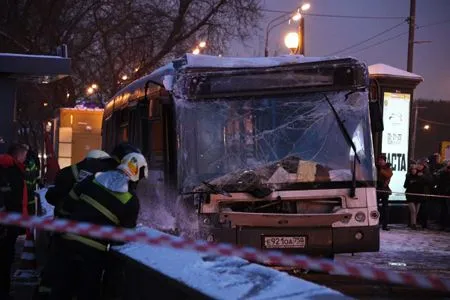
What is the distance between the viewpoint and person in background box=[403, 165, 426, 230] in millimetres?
16906

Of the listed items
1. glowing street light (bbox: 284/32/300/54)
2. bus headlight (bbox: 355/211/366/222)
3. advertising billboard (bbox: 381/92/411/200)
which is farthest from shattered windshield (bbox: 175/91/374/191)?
glowing street light (bbox: 284/32/300/54)

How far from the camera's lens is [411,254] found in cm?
1252

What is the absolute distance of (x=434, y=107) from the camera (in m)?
78.4

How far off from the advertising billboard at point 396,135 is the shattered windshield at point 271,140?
933cm

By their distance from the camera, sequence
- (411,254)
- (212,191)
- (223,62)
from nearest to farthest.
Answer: (212,191) < (223,62) < (411,254)

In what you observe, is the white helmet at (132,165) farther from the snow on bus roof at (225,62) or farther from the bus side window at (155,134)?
the bus side window at (155,134)

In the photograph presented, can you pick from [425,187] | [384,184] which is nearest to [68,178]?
[384,184]

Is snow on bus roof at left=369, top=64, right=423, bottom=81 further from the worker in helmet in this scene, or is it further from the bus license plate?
the worker in helmet

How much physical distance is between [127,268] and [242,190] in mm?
3386

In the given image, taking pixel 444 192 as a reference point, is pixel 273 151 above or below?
above

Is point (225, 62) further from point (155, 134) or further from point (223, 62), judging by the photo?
point (155, 134)

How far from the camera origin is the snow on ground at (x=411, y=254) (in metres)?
10.9

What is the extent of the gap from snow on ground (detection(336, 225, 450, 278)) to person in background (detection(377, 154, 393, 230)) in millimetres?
455

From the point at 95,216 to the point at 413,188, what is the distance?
522 inches
